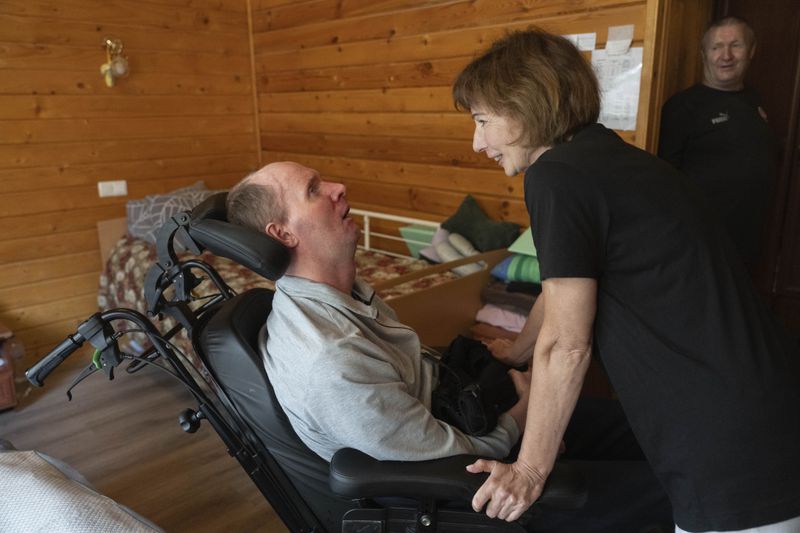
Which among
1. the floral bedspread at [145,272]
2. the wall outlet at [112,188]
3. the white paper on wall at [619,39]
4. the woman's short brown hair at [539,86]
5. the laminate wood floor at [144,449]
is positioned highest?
Result: the white paper on wall at [619,39]

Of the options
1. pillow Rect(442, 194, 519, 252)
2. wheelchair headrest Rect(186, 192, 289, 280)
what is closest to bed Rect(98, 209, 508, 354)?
pillow Rect(442, 194, 519, 252)

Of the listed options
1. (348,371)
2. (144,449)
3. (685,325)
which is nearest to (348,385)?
(348,371)

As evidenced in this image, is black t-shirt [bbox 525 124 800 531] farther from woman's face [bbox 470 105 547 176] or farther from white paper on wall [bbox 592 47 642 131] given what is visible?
white paper on wall [bbox 592 47 642 131]

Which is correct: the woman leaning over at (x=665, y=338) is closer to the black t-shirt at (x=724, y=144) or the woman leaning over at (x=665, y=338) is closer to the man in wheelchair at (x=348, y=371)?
the man in wheelchair at (x=348, y=371)

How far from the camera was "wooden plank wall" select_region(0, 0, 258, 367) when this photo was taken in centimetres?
329

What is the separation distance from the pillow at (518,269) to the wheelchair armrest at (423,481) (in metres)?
1.47

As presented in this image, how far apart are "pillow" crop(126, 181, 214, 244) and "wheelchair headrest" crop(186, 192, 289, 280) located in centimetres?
251

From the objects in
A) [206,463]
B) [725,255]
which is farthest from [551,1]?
[206,463]

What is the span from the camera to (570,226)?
0.91m

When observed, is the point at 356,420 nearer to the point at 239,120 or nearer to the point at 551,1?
the point at 551,1

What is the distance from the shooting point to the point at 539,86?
1.05 m

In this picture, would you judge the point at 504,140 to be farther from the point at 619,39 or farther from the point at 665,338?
the point at 619,39

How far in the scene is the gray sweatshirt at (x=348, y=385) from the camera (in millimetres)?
1083

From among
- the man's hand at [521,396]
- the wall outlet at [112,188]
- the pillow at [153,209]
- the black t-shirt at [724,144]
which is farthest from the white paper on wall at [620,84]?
the wall outlet at [112,188]
